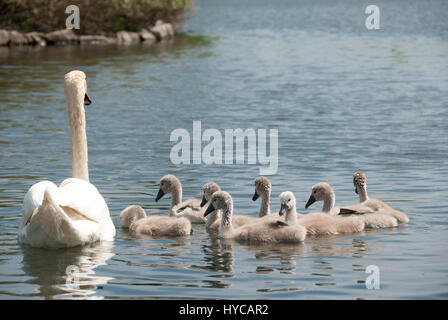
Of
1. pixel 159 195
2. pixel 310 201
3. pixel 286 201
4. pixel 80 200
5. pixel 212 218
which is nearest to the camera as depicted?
pixel 80 200

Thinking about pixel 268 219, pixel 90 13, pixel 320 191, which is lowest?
pixel 268 219

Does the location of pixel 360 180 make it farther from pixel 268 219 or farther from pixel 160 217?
pixel 160 217

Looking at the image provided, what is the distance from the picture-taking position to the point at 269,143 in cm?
1834

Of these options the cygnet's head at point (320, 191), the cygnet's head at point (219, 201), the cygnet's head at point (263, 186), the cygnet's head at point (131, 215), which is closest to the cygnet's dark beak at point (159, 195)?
the cygnet's head at point (131, 215)

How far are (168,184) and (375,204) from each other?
114 inches

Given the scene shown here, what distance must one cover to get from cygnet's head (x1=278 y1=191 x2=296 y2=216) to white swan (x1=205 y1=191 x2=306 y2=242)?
0.19 metres

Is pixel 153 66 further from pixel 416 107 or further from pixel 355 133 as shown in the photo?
pixel 355 133

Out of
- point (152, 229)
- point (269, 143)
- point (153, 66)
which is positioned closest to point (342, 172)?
point (269, 143)

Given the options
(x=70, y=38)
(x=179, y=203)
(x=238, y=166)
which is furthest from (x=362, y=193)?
(x=70, y=38)

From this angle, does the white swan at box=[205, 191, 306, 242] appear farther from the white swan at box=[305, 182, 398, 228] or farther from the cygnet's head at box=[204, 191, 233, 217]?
the white swan at box=[305, 182, 398, 228]

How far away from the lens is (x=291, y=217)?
35.9 ft

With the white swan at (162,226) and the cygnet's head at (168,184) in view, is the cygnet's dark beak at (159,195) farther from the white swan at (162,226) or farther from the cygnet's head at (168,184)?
the white swan at (162,226)

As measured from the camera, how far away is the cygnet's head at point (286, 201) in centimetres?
1083

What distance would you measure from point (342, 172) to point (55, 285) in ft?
23.6
